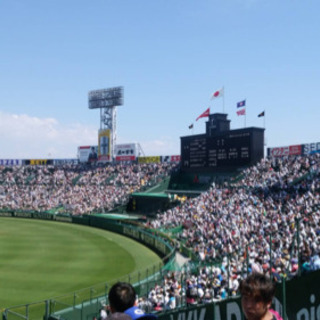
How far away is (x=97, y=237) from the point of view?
37281 mm

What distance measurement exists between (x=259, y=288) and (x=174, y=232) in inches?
1199

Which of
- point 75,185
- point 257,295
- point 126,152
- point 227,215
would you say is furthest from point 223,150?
point 257,295

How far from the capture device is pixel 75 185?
206 ft

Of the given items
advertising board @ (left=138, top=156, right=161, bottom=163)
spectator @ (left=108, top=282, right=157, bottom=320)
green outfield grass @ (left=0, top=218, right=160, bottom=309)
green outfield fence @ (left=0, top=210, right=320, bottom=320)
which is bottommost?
green outfield grass @ (left=0, top=218, right=160, bottom=309)

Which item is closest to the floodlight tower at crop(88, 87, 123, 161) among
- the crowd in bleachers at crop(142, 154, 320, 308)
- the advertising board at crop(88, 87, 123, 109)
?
the advertising board at crop(88, 87, 123, 109)

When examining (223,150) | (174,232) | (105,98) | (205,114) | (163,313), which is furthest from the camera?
(105,98)

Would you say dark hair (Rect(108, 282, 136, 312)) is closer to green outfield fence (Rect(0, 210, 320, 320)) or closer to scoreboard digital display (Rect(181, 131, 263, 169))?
green outfield fence (Rect(0, 210, 320, 320))

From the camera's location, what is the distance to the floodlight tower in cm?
6662

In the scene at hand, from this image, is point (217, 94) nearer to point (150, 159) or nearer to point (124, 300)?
point (150, 159)

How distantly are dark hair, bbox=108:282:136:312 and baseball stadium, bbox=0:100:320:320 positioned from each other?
1.33m

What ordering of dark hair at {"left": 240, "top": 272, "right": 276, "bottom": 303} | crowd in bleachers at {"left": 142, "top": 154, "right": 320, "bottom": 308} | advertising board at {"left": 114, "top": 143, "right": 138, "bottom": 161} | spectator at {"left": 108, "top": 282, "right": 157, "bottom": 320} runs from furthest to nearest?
advertising board at {"left": 114, "top": 143, "right": 138, "bottom": 161}
crowd in bleachers at {"left": 142, "top": 154, "right": 320, "bottom": 308}
spectator at {"left": 108, "top": 282, "right": 157, "bottom": 320}
dark hair at {"left": 240, "top": 272, "right": 276, "bottom": 303}

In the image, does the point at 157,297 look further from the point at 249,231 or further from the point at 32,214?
the point at 32,214

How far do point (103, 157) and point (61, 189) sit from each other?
366 inches

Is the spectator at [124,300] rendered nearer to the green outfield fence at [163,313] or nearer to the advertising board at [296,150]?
the green outfield fence at [163,313]
